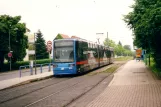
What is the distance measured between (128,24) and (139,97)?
17.3 m

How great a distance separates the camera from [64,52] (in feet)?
82.2

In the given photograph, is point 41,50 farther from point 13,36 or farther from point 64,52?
point 64,52

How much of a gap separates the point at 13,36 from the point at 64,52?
27.5 m

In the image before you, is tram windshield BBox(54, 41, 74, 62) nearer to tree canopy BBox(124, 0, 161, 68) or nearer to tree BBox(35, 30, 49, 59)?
tree canopy BBox(124, 0, 161, 68)

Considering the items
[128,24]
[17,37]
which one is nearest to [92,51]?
[128,24]

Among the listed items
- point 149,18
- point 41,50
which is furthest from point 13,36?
point 149,18

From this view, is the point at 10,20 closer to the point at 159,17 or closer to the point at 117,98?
the point at 159,17

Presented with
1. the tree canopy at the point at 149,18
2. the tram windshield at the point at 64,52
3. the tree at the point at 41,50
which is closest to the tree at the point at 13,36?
the tram windshield at the point at 64,52

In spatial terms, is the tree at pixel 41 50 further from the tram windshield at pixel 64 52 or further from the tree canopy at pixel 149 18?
the tree canopy at pixel 149 18

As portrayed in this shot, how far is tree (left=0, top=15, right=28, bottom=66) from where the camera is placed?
1914 inches

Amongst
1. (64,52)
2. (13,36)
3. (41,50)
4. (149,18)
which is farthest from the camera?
(41,50)

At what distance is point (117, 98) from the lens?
39.1 feet

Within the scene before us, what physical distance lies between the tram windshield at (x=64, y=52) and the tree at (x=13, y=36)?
25.0 meters

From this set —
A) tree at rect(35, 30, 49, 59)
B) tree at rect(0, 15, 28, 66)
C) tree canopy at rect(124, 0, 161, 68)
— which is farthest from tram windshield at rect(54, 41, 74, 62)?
tree at rect(35, 30, 49, 59)
